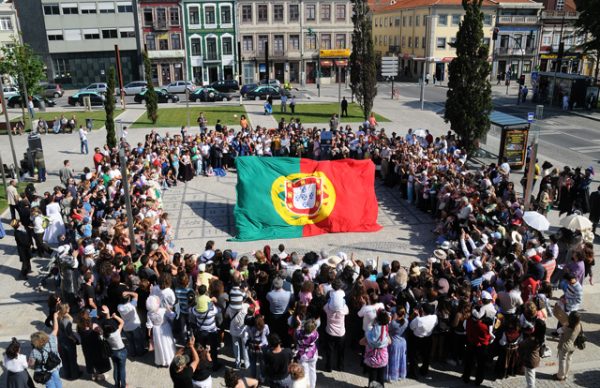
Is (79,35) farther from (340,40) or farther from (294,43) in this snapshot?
(340,40)

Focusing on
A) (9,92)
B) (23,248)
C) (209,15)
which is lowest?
(23,248)

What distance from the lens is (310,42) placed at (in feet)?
206

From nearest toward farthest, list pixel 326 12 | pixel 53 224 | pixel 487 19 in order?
pixel 53 224, pixel 326 12, pixel 487 19

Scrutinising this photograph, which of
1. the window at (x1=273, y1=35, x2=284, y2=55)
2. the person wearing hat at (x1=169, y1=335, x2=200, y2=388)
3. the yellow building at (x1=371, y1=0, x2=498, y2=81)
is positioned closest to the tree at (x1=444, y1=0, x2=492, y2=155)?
the person wearing hat at (x1=169, y1=335, x2=200, y2=388)

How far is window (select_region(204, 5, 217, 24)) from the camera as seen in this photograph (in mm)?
59406

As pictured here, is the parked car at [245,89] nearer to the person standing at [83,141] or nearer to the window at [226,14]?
the window at [226,14]

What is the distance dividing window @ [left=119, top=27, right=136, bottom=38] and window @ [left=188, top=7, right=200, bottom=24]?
269 inches

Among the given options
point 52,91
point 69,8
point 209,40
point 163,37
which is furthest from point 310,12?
point 52,91

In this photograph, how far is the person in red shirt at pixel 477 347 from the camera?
907 centimetres

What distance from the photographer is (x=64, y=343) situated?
30.8ft

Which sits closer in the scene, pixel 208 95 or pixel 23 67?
pixel 23 67

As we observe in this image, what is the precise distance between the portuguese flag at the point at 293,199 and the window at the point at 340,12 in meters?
49.5

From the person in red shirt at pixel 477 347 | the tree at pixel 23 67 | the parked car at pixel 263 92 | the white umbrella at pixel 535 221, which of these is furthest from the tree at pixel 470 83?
the tree at pixel 23 67

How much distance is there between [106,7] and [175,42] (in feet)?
27.2
